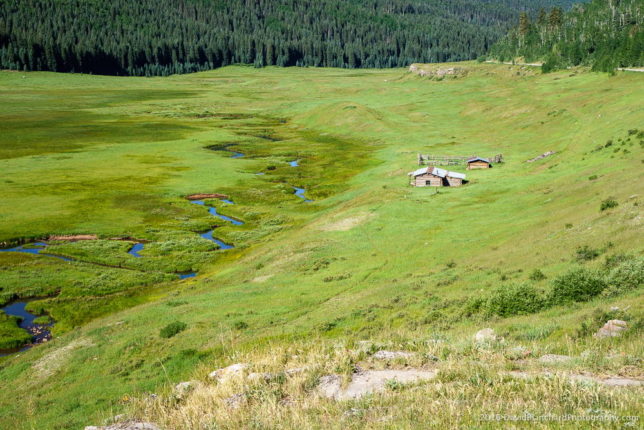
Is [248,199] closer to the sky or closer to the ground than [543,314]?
closer to the ground

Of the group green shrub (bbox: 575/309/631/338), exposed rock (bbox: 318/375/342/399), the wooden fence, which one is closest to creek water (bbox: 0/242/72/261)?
exposed rock (bbox: 318/375/342/399)

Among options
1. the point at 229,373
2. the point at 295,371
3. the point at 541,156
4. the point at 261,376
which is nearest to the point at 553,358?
the point at 295,371

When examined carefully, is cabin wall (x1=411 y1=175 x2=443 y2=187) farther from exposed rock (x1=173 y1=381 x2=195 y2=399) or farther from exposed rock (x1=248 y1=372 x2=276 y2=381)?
exposed rock (x1=248 y1=372 x2=276 y2=381)

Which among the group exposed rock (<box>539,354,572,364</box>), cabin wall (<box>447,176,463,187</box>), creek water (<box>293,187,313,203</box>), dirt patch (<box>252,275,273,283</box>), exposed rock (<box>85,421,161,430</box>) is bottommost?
dirt patch (<box>252,275,273,283</box>)

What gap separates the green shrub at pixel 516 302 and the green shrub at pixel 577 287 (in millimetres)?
874

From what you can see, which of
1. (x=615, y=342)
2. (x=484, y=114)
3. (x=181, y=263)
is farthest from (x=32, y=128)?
(x=615, y=342)

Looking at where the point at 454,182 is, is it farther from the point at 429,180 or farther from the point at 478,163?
the point at 478,163

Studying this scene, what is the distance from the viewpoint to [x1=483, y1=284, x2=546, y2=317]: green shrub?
89.1 ft

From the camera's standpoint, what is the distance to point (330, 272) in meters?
49.7

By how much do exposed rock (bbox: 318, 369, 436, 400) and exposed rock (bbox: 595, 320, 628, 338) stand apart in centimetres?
770

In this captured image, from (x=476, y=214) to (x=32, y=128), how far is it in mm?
160136

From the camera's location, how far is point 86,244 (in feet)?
229

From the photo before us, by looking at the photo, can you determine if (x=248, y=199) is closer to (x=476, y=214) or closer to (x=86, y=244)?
(x=86, y=244)

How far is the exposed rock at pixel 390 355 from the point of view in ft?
56.3
